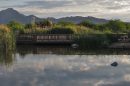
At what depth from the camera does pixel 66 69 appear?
81.3 feet

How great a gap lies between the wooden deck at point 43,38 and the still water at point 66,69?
8030mm

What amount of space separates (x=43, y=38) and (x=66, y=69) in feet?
61.9

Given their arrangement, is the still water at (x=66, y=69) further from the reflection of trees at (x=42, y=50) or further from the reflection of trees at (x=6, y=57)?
the reflection of trees at (x=42, y=50)

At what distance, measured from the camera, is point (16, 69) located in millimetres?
24250

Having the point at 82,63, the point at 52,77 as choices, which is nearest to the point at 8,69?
the point at 52,77

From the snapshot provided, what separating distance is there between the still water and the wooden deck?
8030 mm

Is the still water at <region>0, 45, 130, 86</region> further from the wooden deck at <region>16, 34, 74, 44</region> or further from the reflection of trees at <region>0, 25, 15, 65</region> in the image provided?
the wooden deck at <region>16, 34, 74, 44</region>

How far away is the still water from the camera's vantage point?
66.8 feet

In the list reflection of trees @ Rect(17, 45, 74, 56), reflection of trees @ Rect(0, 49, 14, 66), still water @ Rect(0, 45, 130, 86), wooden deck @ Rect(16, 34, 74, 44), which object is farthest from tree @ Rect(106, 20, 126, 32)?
reflection of trees @ Rect(0, 49, 14, 66)

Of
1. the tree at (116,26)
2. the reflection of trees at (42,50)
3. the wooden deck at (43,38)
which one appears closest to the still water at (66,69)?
the reflection of trees at (42,50)

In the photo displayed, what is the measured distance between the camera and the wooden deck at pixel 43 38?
42.4 meters

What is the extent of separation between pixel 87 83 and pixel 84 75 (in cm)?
254

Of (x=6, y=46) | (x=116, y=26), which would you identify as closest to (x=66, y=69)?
(x=6, y=46)

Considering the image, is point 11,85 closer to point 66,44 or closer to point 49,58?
point 49,58
